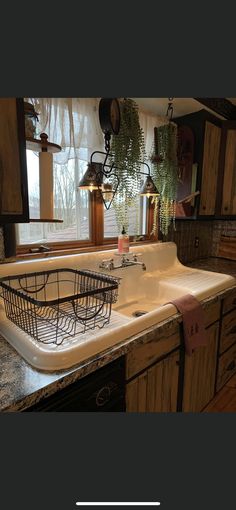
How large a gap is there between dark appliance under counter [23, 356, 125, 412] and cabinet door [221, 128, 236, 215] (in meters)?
1.71

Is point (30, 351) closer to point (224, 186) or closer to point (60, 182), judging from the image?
point (60, 182)

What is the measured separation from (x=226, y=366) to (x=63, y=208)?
149 centimetres

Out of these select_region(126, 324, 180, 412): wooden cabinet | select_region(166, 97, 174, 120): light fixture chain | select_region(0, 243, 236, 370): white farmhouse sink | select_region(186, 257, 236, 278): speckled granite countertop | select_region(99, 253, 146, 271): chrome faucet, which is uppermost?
select_region(166, 97, 174, 120): light fixture chain

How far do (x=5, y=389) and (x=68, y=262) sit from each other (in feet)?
2.46

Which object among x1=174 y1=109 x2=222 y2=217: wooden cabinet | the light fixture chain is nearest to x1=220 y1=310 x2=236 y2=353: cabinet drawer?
x1=174 y1=109 x2=222 y2=217: wooden cabinet

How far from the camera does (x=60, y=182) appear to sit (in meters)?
1.46

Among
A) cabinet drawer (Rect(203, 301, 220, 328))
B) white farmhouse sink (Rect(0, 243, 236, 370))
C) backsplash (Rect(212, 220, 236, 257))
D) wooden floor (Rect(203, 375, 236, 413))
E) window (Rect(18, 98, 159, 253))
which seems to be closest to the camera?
white farmhouse sink (Rect(0, 243, 236, 370))

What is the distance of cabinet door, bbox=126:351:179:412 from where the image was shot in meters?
1.00

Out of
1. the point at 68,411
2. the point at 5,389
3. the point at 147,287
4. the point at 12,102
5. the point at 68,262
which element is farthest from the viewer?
the point at 147,287

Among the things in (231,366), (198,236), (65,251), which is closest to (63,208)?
(65,251)

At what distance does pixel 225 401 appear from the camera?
1745mm

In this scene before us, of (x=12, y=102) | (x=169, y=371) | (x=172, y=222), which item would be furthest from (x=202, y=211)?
(x=12, y=102)

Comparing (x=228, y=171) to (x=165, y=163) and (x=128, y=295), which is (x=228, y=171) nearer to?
(x=165, y=163)

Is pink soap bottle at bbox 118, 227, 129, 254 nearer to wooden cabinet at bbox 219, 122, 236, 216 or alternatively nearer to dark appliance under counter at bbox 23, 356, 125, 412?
dark appliance under counter at bbox 23, 356, 125, 412
